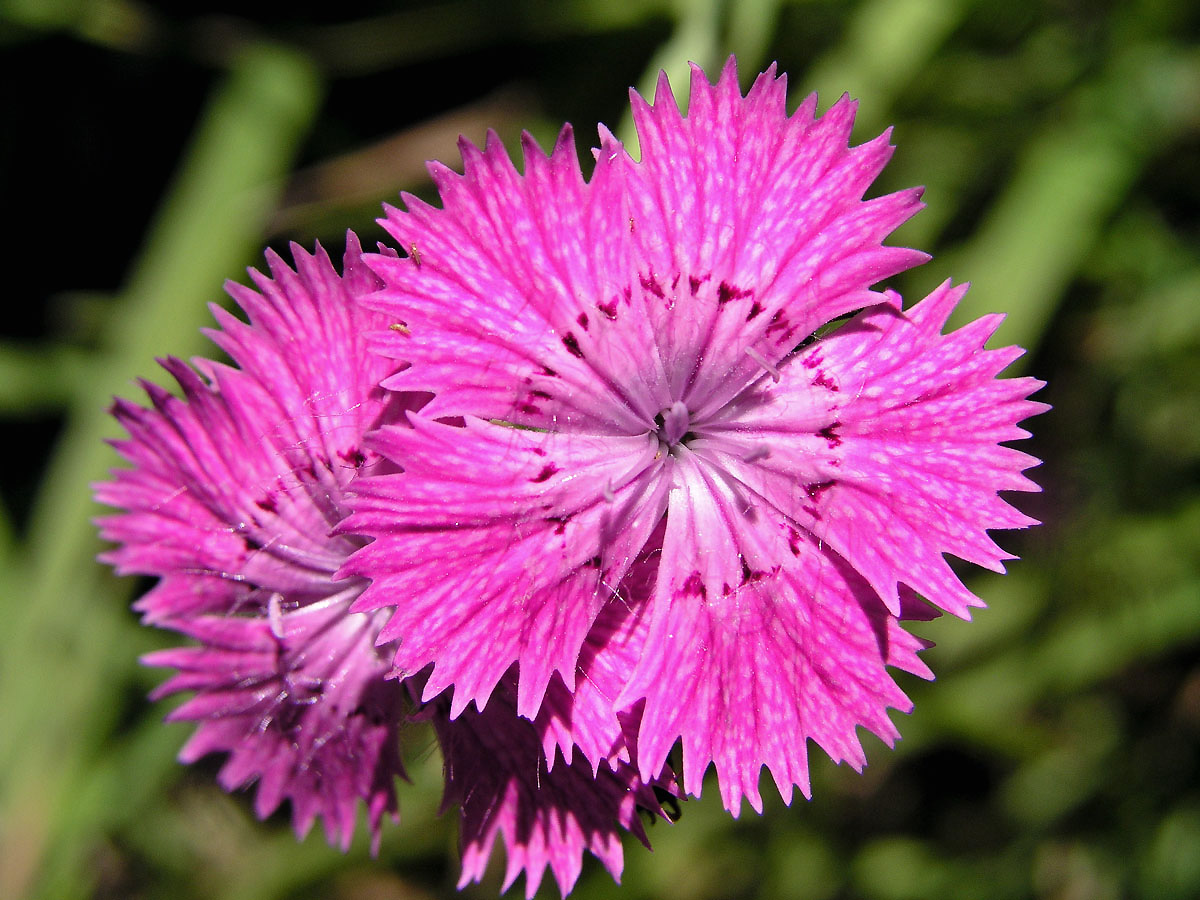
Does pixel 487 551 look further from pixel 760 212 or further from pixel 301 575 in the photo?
pixel 760 212

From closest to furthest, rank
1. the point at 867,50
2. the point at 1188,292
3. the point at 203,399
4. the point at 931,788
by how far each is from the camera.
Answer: the point at 203,399 → the point at 867,50 → the point at 1188,292 → the point at 931,788

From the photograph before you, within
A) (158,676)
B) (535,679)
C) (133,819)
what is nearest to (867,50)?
(535,679)

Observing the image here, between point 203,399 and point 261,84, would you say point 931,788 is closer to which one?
point 203,399

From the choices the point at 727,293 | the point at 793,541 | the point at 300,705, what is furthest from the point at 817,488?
the point at 300,705

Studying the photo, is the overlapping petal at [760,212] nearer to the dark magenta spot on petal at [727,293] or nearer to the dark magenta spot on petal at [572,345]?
the dark magenta spot on petal at [727,293]

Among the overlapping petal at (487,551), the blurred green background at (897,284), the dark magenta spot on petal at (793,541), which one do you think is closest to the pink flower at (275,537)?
the overlapping petal at (487,551)

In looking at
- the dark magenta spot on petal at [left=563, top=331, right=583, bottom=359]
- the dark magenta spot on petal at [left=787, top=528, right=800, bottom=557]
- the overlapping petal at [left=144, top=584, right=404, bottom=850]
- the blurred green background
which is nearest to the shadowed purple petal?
the overlapping petal at [left=144, top=584, right=404, bottom=850]
